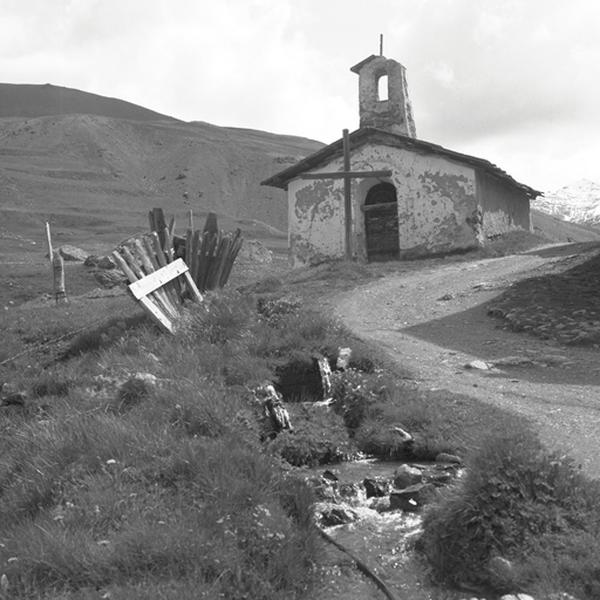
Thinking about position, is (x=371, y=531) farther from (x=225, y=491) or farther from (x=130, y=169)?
(x=130, y=169)

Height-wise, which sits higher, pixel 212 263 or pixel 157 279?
pixel 212 263

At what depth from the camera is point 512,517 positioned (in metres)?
5.65

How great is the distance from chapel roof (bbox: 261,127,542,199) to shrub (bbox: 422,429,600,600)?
1967 centimetres

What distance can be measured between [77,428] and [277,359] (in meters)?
3.96

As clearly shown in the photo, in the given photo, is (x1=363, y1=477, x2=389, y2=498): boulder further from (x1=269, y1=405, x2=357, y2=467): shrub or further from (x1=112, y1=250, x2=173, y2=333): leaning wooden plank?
(x1=112, y1=250, x2=173, y2=333): leaning wooden plank

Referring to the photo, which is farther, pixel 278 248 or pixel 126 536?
pixel 278 248

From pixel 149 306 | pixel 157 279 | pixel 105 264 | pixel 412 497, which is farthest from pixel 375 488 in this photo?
pixel 105 264

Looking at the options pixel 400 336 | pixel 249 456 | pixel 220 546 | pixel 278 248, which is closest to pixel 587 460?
pixel 249 456

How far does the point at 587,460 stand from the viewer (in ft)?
22.7

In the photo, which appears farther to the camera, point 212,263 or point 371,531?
point 212,263

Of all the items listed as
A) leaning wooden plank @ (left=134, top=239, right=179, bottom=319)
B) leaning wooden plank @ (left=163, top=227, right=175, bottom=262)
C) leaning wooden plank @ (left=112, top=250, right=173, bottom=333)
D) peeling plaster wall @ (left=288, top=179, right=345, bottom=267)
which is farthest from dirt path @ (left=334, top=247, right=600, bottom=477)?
peeling plaster wall @ (left=288, top=179, right=345, bottom=267)

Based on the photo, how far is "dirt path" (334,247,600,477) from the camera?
856 centimetres

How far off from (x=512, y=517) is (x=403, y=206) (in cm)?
2061

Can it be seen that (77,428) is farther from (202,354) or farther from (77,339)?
(77,339)
